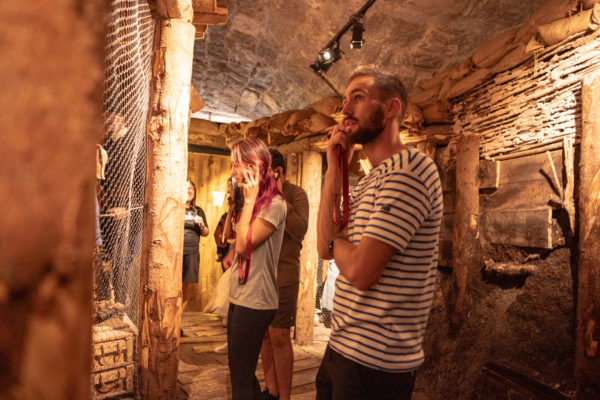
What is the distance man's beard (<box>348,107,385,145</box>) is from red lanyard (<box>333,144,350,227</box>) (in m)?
0.10

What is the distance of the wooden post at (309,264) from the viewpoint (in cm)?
493

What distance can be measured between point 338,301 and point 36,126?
115 cm

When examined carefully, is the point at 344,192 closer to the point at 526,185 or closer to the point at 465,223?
the point at 526,185

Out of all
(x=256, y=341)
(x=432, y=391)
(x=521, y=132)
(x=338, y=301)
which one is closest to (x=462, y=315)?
(x=432, y=391)

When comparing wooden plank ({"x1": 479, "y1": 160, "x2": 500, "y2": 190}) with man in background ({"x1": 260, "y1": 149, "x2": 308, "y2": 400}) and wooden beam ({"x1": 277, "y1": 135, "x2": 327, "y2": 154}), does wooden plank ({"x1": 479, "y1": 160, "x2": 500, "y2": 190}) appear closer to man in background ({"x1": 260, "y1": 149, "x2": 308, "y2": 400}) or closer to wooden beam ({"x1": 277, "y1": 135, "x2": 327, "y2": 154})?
man in background ({"x1": 260, "y1": 149, "x2": 308, "y2": 400})

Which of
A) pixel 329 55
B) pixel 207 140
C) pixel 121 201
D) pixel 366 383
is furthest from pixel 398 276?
pixel 207 140

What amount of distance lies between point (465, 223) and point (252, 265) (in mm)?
2437

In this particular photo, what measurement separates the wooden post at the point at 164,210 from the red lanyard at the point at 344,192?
1279 mm

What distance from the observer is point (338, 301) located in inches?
50.1

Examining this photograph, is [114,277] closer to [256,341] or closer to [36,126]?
[256,341]

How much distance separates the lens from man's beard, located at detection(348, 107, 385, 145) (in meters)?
1.35

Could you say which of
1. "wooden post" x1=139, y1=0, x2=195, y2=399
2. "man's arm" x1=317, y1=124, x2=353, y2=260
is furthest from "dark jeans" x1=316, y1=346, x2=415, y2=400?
"wooden post" x1=139, y1=0, x2=195, y2=399

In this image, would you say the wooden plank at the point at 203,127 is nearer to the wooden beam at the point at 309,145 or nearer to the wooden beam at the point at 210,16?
the wooden beam at the point at 309,145

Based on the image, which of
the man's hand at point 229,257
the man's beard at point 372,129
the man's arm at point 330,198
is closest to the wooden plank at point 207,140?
the man's hand at point 229,257
